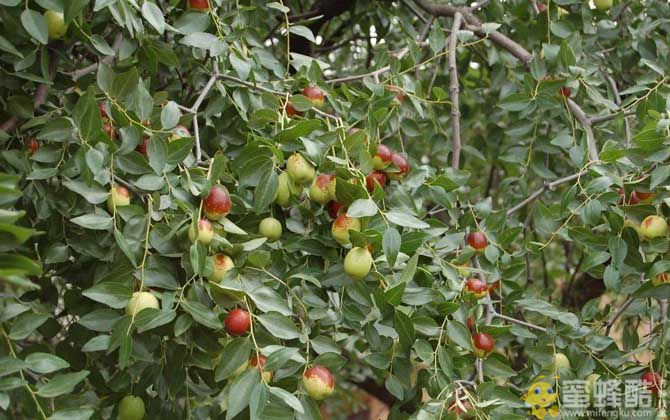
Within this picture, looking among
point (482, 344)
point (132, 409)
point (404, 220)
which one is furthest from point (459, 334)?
point (132, 409)

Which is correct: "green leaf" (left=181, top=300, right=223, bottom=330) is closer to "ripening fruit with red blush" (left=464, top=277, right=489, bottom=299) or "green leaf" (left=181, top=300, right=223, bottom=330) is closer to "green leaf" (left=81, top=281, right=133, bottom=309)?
"green leaf" (left=81, top=281, right=133, bottom=309)

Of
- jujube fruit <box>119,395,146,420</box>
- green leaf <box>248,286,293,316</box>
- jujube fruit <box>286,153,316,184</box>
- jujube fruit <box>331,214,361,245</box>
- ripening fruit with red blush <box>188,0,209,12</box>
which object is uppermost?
ripening fruit with red blush <box>188,0,209,12</box>

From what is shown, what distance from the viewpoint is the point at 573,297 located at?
3.13 m

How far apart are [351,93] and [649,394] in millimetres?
800

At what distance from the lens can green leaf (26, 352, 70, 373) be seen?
3.72 ft

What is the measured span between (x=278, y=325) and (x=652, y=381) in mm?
729

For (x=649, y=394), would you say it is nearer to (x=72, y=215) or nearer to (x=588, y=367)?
(x=588, y=367)

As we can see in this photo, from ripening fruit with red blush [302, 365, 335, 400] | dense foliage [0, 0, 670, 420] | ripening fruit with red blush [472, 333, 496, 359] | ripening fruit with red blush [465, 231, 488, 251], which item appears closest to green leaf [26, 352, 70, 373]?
dense foliage [0, 0, 670, 420]

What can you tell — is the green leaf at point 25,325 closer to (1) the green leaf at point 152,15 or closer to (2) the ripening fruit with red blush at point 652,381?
(1) the green leaf at point 152,15

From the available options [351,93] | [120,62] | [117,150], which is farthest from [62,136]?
[351,93]

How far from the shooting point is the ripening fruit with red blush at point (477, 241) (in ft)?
5.57

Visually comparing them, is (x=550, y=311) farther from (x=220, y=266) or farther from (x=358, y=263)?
(x=220, y=266)

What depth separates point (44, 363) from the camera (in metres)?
1.14

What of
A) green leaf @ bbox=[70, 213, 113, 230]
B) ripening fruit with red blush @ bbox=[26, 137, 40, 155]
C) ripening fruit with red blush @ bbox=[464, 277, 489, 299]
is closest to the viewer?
green leaf @ bbox=[70, 213, 113, 230]
